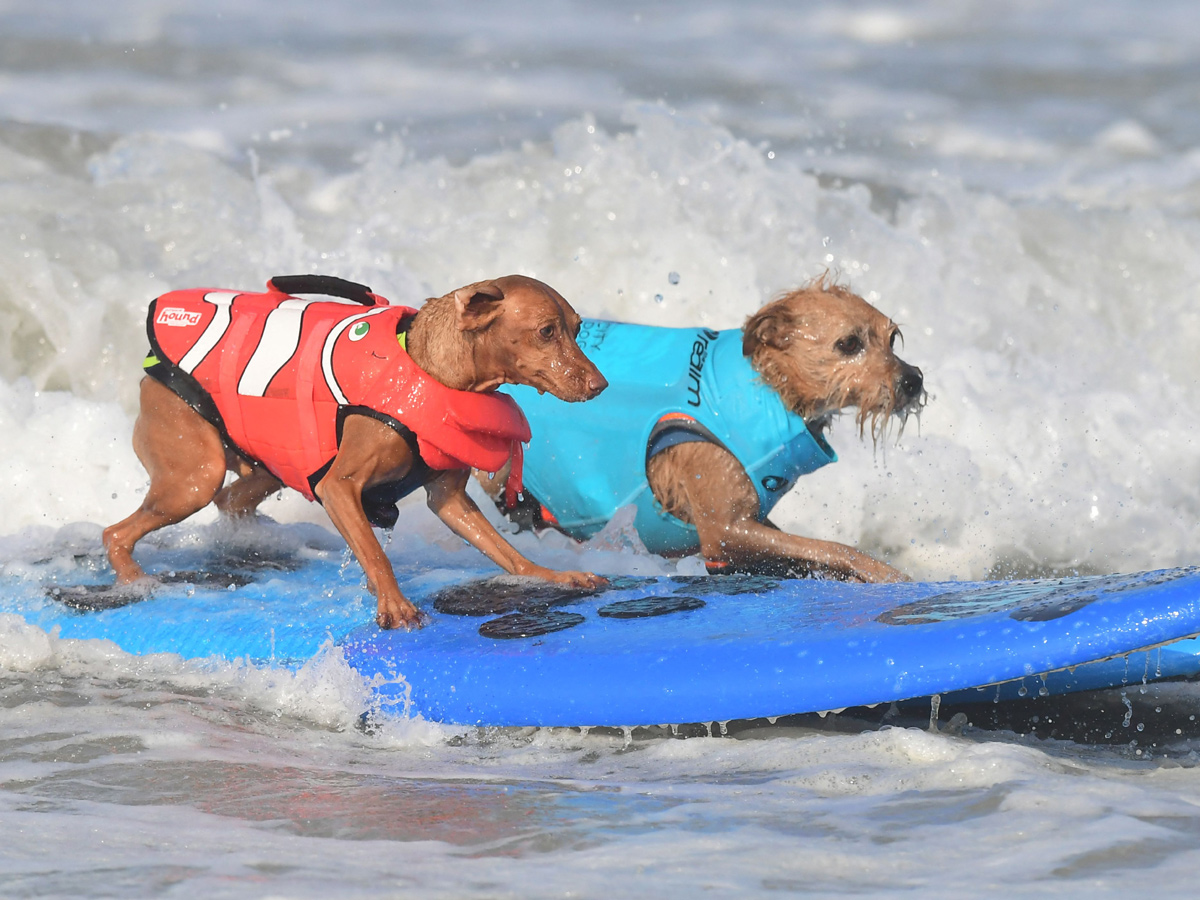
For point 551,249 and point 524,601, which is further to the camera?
point 551,249

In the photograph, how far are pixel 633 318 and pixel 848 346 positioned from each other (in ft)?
13.7

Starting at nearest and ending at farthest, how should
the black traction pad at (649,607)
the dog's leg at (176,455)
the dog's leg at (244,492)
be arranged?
1. the black traction pad at (649,607)
2. the dog's leg at (176,455)
3. the dog's leg at (244,492)

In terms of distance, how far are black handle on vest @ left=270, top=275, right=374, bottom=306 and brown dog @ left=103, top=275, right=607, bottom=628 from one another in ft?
0.10

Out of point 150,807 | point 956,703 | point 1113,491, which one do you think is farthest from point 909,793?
point 1113,491

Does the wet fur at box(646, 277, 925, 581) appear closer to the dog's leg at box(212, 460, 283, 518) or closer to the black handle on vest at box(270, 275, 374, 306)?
the black handle on vest at box(270, 275, 374, 306)

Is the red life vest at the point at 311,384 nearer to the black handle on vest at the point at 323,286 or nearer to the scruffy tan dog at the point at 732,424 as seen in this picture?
the black handle on vest at the point at 323,286

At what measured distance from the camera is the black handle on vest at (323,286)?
5.21 meters

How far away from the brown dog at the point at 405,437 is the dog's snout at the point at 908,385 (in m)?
1.40

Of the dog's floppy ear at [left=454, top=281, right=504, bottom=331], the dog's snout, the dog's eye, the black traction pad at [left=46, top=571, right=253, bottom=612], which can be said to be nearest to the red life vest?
the dog's floppy ear at [left=454, top=281, right=504, bottom=331]

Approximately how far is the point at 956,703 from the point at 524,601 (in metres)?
1.49

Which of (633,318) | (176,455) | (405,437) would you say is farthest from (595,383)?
(633,318)

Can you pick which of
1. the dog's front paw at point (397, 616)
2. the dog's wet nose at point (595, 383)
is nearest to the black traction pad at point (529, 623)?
the dog's front paw at point (397, 616)

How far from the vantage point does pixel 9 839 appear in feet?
10.3

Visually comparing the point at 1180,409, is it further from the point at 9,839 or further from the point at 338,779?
the point at 9,839
